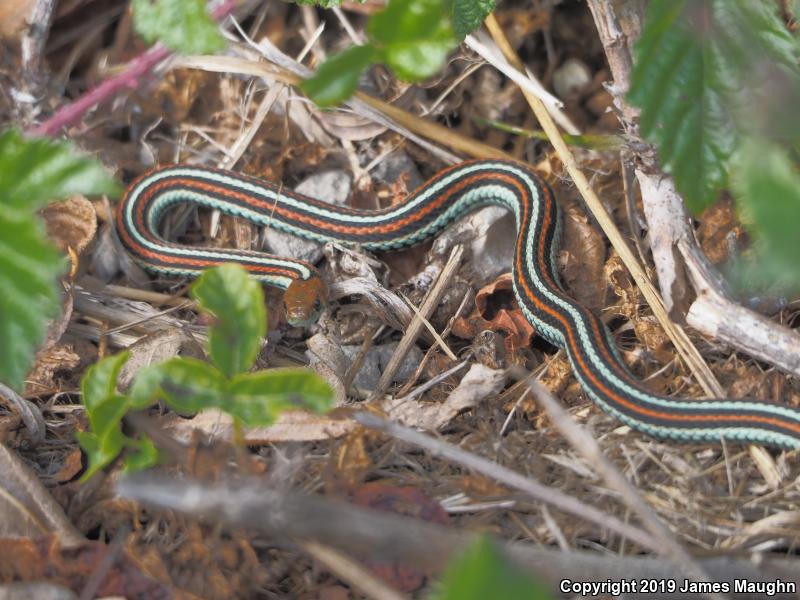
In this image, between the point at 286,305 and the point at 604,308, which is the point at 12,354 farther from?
the point at 604,308

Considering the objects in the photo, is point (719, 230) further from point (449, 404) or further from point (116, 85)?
point (116, 85)

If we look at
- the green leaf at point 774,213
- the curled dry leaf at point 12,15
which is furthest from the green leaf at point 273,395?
the curled dry leaf at point 12,15

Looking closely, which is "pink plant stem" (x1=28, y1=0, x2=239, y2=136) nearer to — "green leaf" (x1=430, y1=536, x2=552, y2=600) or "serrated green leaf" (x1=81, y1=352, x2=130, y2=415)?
"serrated green leaf" (x1=81, y1=352, x2=130, y2=415)

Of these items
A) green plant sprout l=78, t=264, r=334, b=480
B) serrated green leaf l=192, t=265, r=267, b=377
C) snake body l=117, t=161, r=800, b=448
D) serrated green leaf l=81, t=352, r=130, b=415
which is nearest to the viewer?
green plant sprout l=78, t=264, r=334, b=480

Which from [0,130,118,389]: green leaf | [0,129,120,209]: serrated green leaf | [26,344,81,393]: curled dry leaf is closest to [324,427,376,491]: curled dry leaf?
[0,130,118,389]: green leaf

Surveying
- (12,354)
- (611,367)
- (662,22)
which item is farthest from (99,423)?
(662,22)

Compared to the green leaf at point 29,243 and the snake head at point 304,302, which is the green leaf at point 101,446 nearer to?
the green leaf at point 29,243
